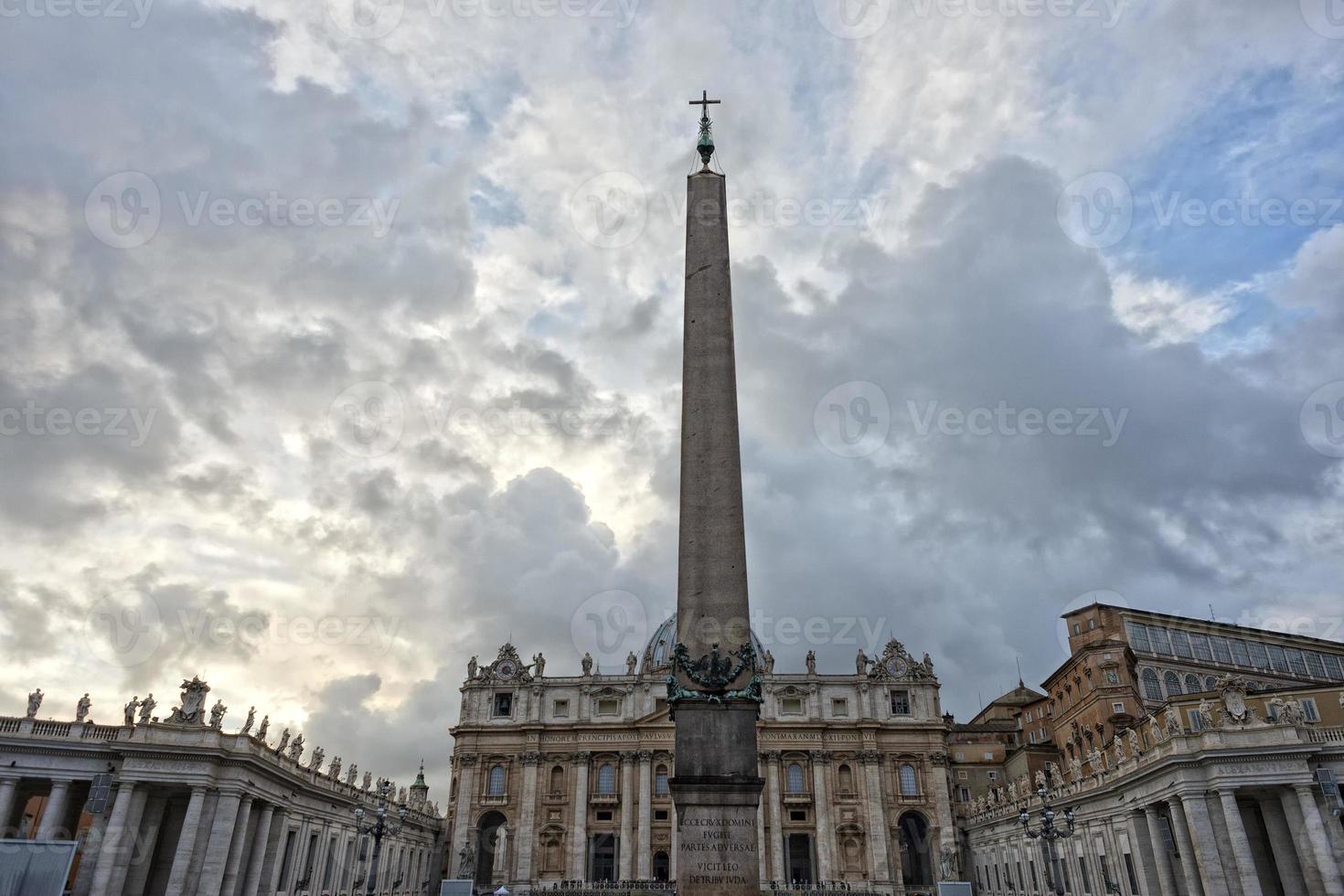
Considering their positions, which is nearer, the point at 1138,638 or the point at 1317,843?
the point at 1317,843

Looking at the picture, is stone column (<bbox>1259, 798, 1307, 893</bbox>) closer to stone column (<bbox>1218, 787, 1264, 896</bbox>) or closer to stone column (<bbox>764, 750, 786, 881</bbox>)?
stone column (<bbox>1218, 787, 1264, 896</bbox>)

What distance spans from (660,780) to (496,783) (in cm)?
1364

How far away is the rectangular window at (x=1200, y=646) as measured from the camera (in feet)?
192

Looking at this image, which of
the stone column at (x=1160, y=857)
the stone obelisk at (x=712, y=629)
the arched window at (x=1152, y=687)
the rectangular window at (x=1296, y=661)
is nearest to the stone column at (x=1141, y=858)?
the stone column at (x=1160, y=857)

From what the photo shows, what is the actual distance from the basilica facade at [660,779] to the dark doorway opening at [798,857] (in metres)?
0.10

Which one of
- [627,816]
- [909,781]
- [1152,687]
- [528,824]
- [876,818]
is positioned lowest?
[528,824]

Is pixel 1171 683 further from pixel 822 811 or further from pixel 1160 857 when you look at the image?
pixel 822 811

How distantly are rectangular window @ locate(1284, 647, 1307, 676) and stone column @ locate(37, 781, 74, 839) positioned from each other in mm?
68977

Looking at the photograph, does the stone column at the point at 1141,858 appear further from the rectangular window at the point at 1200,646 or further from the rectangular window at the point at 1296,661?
the rectangular window at the point at 1296,661

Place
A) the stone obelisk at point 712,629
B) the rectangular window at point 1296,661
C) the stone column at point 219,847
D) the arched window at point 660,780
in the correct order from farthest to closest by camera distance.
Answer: the arched window at point 660,780
the rectangular window at point 1296,661
the stone column at point 219,847
the stone obelisk at point 712,629

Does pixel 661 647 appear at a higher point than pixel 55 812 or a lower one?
higher

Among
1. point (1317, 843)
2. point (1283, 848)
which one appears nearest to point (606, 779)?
point (1283, 848)

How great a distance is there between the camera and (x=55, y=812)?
109ft

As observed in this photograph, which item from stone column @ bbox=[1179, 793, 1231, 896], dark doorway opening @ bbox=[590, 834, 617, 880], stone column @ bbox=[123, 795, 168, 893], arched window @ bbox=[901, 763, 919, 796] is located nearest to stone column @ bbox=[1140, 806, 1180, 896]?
stone column @ bbox=[1179, 793, 1231, 896]
